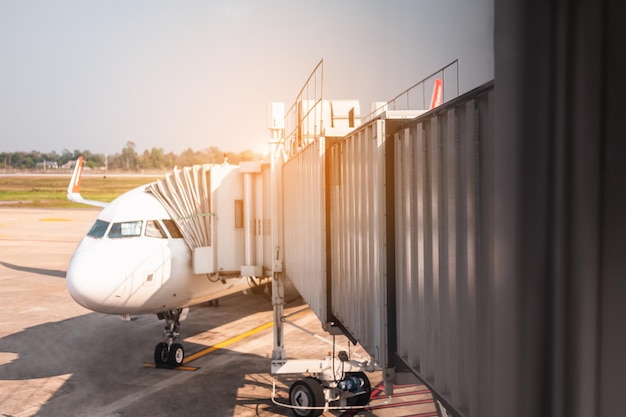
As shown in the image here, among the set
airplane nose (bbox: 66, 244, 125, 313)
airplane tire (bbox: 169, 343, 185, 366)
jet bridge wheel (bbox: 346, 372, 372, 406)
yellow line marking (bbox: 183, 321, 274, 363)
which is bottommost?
yellow line marking (bbox: 183, 321, 274, 363)

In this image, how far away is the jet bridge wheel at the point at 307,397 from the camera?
14688 mm

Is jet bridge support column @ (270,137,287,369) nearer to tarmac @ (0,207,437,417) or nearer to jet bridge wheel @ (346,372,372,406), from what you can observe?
Answer: tarmac @ (0,207,437,417)

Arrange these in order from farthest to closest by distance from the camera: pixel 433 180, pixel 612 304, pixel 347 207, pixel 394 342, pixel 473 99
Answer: pixel 347 207 → pixel 394 342 → pixel 433 180 → pixel 473 99 → pixel 612 304

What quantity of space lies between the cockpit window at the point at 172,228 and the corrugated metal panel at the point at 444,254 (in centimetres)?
1410

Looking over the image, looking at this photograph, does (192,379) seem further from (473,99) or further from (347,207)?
(473,99)

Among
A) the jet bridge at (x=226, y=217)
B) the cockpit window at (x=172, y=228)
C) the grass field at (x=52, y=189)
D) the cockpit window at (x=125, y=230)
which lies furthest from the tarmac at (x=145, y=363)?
the grass field at (x=52, y=189)

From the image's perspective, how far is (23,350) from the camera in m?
23.7

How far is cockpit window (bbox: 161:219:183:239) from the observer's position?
63.9 ft

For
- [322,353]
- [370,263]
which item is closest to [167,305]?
[322,353]

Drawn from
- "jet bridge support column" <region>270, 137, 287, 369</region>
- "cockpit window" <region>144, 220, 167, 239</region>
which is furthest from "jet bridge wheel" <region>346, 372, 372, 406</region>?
"cockpit window" <region>144, 220, 167, 239</region>

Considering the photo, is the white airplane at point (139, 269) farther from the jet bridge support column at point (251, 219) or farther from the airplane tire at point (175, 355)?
the jet bridge support column at point (251, 219)

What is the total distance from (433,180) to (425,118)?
638 mm

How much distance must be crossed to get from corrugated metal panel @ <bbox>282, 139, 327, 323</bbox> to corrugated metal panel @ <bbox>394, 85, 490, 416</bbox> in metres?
3.75

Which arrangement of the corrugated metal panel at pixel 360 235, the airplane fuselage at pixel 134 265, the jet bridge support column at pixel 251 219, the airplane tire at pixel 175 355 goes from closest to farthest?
the corrugated metal panel at pixel 360 235
the airplane fuselage at pixel 134 265
the jet bridge support column at pixel 251 219
the airplane tire at pixel 175 355
